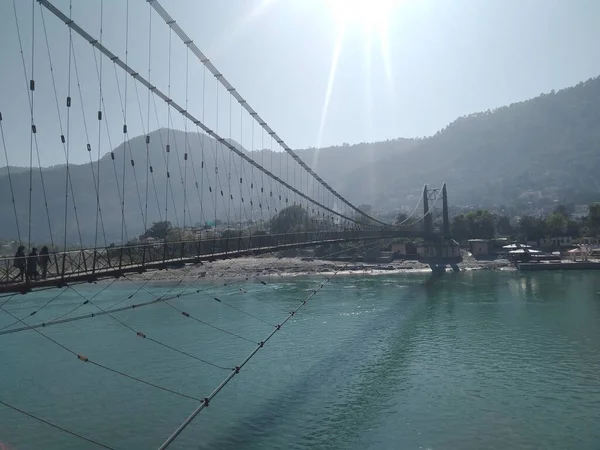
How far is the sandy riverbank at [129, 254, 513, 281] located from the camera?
148 ft

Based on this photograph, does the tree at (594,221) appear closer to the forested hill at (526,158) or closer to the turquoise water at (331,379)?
the turquoise water at (331,379)

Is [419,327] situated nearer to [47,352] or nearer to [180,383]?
[180,383]

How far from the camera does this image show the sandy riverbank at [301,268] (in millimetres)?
45125

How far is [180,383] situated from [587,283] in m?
31.2

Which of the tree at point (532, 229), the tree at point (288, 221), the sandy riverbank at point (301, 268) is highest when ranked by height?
the tree at point (288, 221)

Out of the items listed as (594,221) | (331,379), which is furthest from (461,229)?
(331,379)

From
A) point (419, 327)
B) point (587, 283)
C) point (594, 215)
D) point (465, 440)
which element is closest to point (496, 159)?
point (594, 215)

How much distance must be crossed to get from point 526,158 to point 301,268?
499 feet

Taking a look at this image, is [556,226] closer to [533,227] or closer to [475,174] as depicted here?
[533,227]

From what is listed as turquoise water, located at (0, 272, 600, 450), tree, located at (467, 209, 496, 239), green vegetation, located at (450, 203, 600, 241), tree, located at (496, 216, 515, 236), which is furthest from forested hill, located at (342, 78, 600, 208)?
turquoise water, located at (0, 272, 600, 450)

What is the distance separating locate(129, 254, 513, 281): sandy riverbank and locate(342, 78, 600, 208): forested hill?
351ft

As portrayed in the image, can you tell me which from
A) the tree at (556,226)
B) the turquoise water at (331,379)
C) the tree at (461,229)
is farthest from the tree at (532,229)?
the turquoise water at (331,379)

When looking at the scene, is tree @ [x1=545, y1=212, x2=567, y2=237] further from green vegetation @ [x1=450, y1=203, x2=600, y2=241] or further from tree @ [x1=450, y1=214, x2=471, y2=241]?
tree @ [x1=450, y1=214, x2=471, y2=241]

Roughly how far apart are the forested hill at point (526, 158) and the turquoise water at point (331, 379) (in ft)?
445
